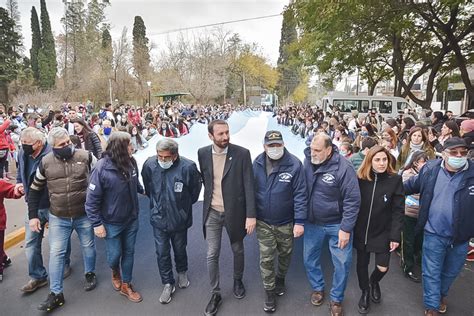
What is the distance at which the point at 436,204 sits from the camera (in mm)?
2979

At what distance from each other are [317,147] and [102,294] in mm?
2630

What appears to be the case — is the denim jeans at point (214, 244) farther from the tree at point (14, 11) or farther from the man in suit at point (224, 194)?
the tree at point (14, 11)

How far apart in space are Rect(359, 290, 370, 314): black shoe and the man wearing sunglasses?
49cm

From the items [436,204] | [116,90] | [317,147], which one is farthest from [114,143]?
[116,90]

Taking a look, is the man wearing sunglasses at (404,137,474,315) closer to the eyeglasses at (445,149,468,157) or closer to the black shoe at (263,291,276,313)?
the eyeglasses at (445,149,468,157)

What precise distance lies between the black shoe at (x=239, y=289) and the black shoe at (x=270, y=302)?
280 mm

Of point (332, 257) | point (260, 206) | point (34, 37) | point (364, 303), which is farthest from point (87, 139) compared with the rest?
point (34, 37)

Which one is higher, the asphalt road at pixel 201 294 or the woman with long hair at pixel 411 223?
the woman with long hair at pixel 411 223

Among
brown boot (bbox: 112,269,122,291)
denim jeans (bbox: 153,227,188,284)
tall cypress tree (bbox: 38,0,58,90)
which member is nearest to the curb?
brown boot (bbox: 112,269,122,291)

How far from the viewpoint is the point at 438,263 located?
3.00 meters

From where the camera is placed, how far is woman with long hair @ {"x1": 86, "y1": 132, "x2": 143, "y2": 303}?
316cm

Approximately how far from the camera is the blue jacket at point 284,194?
3075 mm

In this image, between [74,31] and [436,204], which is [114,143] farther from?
[74,31]

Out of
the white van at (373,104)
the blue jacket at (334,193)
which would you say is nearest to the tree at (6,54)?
the white van at (373,104)
